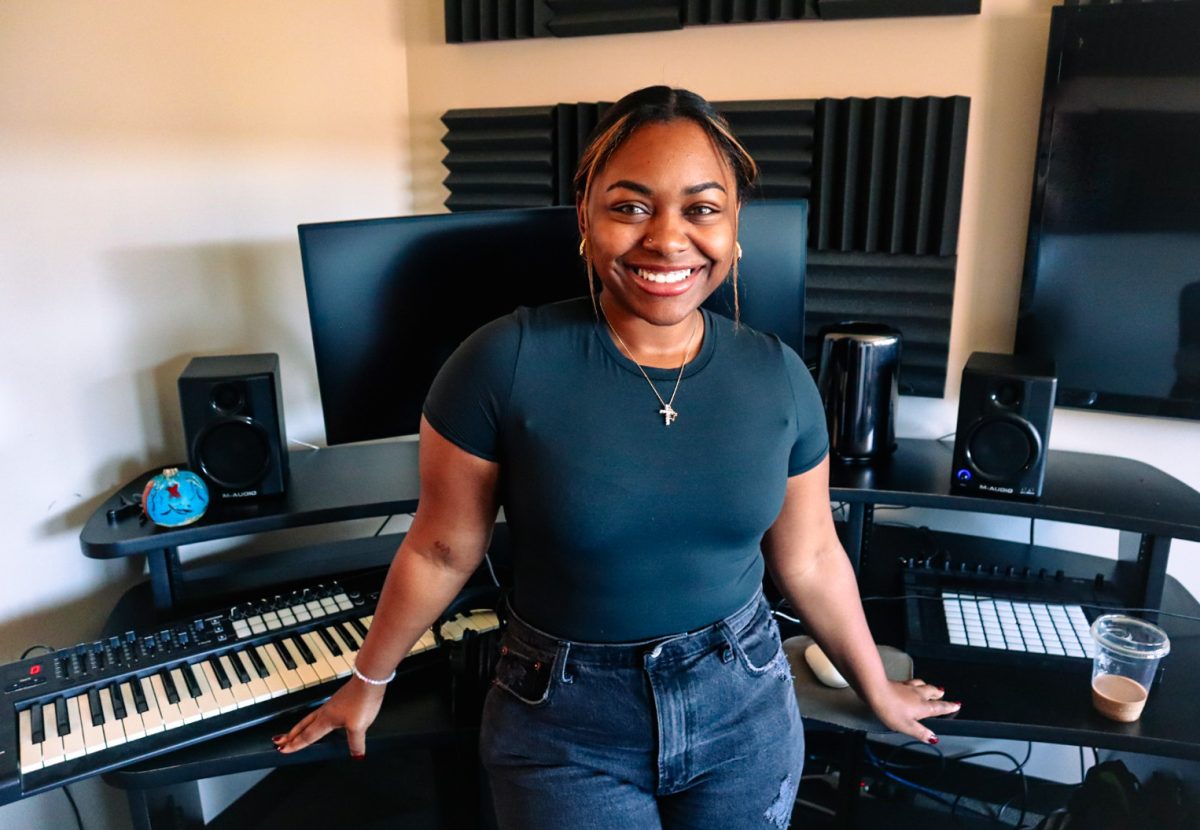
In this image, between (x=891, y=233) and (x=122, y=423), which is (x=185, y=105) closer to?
Answer: (x=122, y=423)

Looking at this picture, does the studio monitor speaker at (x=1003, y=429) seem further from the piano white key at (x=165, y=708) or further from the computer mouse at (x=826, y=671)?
the piano white key at (x=165, y=708)

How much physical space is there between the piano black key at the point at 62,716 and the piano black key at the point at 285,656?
293 millimetres

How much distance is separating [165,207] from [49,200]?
0.72 ft

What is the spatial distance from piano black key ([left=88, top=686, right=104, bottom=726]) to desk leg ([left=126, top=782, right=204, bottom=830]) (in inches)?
4.3

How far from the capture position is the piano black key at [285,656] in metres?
1.43

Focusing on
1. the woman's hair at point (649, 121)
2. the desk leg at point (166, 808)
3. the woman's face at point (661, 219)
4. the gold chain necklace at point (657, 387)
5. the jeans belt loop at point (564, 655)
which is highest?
the woman's hair at point (649, 121)

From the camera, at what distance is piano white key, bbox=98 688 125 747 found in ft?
4.12

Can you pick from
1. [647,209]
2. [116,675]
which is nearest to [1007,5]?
[647,209]

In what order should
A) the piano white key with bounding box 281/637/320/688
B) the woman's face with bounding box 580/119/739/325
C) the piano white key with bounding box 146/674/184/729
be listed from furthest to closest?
1. the piano white key with bounding box 281/637/320/688
2. the piano white key with bounding box 146/674/184/729
3. the woman's face with bounding box 580/119/739/325

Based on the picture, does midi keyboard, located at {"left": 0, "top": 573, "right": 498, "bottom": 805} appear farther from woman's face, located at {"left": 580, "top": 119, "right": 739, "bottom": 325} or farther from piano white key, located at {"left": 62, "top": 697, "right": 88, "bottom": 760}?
woman's face, located at {"left": 580, "top": 119, "right": 739, "bottom": 325}

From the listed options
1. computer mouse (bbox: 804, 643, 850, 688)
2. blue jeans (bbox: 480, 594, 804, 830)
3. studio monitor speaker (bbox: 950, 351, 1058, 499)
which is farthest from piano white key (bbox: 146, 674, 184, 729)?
studio monitor speaker (bbox: 950, 351, 1058, 499)

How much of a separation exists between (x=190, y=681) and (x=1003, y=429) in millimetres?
1376

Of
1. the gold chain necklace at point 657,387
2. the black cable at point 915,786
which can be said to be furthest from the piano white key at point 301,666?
the black cable at point 915,786

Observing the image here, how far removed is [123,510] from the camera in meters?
1.62
